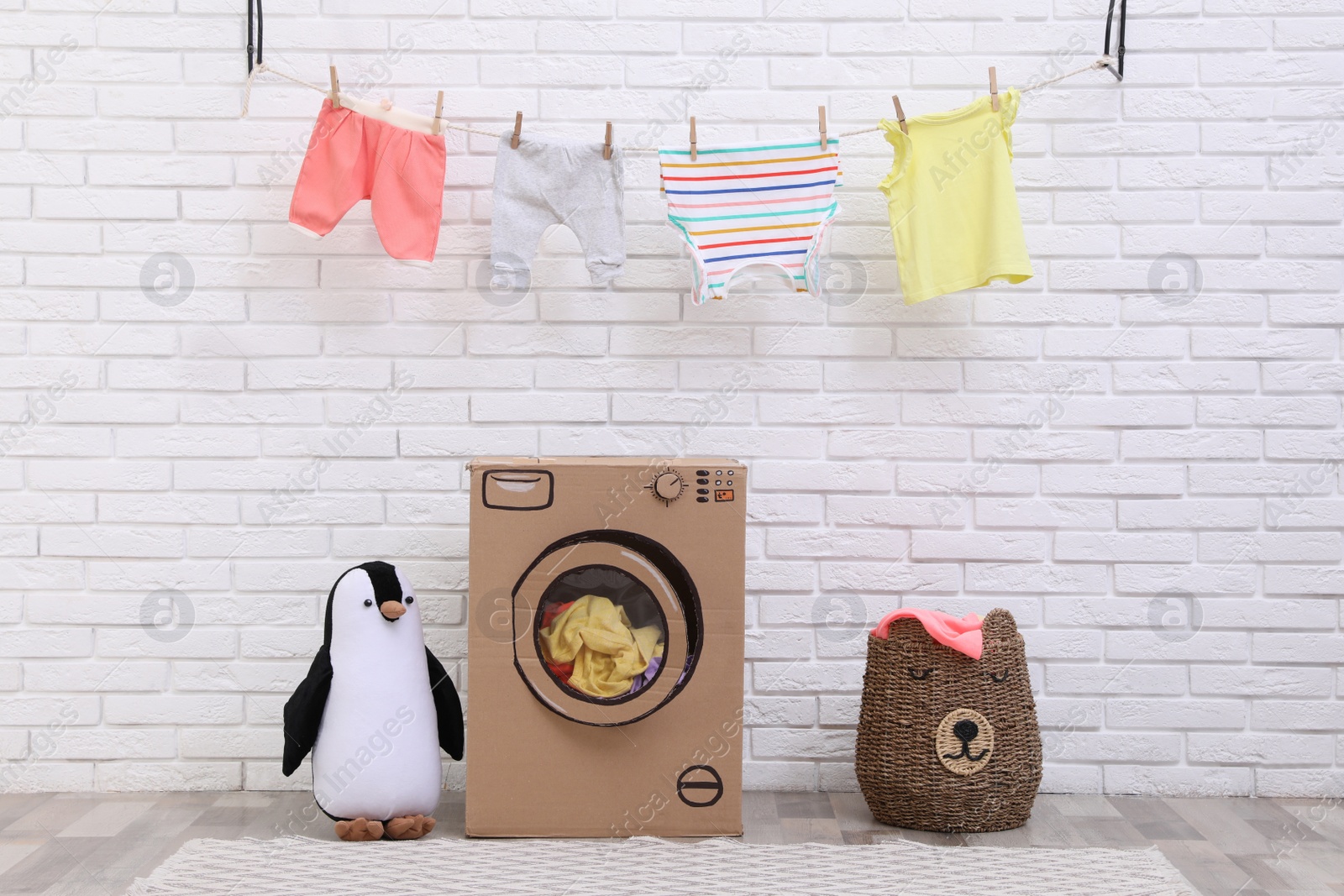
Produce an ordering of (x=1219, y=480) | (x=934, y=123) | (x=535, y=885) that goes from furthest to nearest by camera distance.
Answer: (x=1219, y=480), (x=934, y=123), (x=535, y=885)

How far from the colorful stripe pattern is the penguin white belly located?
0.99 m

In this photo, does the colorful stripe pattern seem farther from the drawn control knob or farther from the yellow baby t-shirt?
the drawn control knob

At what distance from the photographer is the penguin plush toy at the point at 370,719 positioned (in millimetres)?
1950

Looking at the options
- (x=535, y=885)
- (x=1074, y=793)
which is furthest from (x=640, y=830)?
(x=1074, y=793)

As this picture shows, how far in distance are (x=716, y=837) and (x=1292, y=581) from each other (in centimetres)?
140

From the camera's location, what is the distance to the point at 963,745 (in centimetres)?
199

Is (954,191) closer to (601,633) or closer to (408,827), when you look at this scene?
(601,633)

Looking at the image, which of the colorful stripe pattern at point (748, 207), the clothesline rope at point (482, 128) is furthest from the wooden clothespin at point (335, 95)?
the colorful stripe pattern at point (748, 207)

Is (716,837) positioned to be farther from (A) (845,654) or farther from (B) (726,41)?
(B) (726,41)

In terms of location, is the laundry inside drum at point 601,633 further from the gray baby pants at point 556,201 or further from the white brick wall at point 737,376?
the gray baby pants at point 556,201

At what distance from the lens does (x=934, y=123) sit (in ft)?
7.06

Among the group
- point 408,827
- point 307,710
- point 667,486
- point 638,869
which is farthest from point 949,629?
point 307,710

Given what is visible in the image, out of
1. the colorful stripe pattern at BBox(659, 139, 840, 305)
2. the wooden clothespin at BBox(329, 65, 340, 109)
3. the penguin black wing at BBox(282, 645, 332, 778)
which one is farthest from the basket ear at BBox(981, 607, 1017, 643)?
the wooden clothespin at BBox(329, 65, 340, 109)

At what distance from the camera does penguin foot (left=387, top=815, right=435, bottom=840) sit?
196 cm
